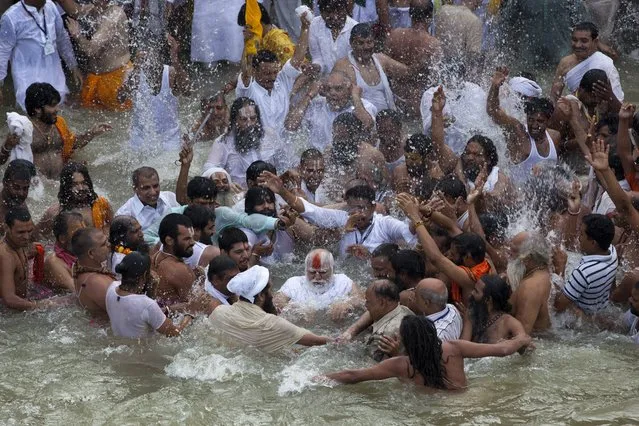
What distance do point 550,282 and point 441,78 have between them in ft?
13.7

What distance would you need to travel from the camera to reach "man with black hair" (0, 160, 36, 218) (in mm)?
9789

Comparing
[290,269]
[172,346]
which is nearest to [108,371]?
[172,346]

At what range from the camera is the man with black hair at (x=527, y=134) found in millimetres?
10570

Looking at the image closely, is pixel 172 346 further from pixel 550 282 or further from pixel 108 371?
pixel 550 282

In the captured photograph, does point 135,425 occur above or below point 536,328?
below

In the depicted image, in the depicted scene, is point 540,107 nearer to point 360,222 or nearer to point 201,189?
point 360,222

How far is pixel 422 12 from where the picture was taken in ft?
40.4

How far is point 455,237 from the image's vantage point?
8672 millimetres

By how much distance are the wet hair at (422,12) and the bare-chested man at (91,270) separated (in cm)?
481

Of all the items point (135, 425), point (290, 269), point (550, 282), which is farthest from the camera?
point (290, 269)

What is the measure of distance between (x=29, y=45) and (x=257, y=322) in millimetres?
5397

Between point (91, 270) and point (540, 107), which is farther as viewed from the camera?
point (540, 107)

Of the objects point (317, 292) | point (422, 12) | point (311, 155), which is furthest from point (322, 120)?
point (317, 292)

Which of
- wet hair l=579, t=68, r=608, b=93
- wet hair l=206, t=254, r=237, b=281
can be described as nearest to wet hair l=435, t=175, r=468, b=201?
wet hair l=206, t=254, r=237, b=281
